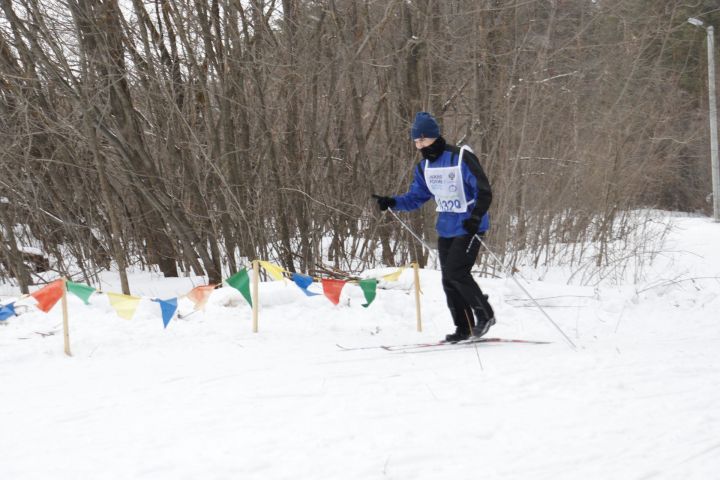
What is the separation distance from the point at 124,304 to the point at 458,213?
299 cm

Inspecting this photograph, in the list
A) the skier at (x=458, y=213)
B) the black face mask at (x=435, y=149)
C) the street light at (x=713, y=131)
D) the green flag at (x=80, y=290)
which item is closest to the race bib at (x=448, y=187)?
the skier at (x=458, y=213)

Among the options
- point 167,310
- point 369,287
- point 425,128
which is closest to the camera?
point 425,128

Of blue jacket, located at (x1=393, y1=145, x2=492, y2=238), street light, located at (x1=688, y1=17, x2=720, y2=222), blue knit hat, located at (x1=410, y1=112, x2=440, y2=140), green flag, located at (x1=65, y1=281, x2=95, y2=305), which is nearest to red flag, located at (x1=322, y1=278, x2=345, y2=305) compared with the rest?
blue jacket, located at (x1=393, y1=145, x2=492, y2=238)

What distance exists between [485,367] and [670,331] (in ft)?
10.1

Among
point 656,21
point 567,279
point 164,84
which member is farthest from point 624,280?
point 164,84

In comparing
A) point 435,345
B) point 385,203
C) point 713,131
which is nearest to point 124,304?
point 385,203

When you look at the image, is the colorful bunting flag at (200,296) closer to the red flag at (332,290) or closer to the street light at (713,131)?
the red flag at (332,290)

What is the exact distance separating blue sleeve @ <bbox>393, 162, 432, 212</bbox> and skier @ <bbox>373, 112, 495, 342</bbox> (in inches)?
7.1

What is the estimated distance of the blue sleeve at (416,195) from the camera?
6305 mm

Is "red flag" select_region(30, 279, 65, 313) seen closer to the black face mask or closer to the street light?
the black face mask

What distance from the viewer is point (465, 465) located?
317 cm

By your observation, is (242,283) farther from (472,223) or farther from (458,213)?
(472,223)

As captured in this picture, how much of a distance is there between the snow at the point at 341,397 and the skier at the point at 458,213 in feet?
1.45

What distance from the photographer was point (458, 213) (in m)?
5.91
